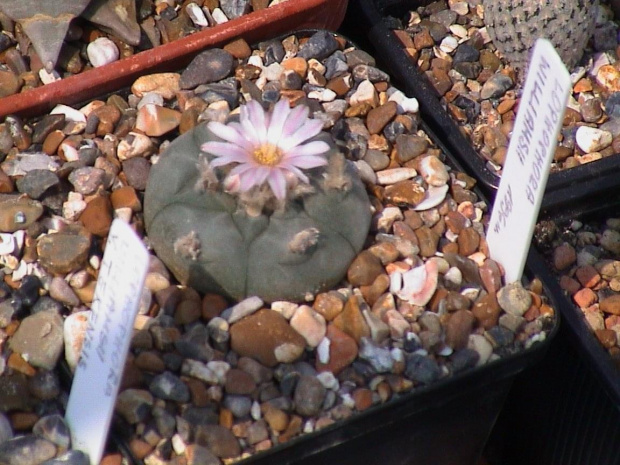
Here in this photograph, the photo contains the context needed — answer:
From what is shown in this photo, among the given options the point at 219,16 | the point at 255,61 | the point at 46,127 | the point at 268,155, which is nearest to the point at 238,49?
the point at 255,61

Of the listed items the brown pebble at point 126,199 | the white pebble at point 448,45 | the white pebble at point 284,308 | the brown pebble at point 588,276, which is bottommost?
the brown pebble at point 588,276

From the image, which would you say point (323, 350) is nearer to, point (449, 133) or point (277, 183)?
point (277, 183)

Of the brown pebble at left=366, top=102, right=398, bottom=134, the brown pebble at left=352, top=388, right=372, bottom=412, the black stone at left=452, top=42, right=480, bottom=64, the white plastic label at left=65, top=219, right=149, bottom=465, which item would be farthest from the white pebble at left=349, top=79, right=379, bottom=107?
the white plastic label at left=65, top=219, right=149, bottom=465

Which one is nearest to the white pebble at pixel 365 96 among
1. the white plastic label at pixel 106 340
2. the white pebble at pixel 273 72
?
the white pebble at pixel 273 72

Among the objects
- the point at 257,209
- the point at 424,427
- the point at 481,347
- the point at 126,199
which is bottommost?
the point at 424,427

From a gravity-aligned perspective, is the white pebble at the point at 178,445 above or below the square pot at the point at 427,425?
above

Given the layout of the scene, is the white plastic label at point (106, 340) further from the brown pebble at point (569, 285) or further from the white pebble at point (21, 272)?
the brown pebble at point (569, 285)

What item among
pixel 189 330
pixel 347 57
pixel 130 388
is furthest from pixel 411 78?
pixel 130 388

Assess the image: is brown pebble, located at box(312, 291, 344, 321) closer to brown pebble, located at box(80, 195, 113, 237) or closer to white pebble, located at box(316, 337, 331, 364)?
white pebble, located at box(316, 337, 331, 364)
